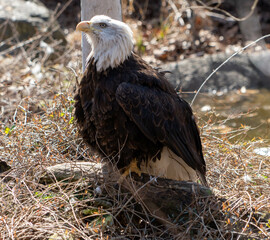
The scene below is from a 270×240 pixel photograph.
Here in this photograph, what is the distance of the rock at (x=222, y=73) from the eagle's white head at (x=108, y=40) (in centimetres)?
354

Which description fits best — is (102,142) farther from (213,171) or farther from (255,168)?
(255,168)

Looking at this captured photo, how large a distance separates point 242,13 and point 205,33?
2835 mm

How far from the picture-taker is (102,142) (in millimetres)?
3281

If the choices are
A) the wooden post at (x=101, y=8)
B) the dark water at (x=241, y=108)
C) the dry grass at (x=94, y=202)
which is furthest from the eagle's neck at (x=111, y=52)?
the dark water at (x=241, y=108)

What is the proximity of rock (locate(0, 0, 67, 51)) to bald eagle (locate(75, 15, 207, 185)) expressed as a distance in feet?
14.3

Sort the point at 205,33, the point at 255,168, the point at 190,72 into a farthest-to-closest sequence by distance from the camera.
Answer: the point at 205,33 → the point at 190,72 → the point at 255,168

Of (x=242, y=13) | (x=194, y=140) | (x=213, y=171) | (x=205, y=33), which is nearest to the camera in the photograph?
(x=194, y=140)

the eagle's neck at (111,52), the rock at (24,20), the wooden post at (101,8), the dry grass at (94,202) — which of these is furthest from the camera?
the rock at (24,20)

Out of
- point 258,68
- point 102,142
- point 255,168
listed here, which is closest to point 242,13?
point 258,68

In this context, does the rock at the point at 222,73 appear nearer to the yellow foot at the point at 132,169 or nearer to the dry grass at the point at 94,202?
the dry grass at the point at 94,202

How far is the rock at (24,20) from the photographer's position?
760cm

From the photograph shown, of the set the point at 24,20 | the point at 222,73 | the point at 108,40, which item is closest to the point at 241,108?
the point at 222,73

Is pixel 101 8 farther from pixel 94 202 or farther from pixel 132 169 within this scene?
pixel 94 202

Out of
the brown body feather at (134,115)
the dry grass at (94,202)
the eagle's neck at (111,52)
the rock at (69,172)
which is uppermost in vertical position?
the eagle's neck at (111,52)
